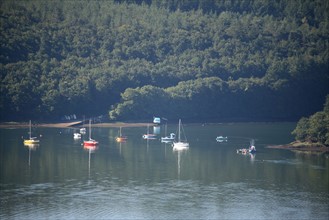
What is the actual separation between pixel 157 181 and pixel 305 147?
3633 centimetres

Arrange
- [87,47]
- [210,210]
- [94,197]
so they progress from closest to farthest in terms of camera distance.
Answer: [210,210], [94,197], [87,47]

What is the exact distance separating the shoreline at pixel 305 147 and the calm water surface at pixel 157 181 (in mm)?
3408

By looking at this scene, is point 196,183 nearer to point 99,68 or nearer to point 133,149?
point 133,149

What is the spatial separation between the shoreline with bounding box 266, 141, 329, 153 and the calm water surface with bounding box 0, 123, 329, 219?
11.2ft

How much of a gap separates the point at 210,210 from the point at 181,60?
12499 cm

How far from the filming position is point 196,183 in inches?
3467

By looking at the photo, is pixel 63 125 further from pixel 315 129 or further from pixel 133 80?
pixel 315 129

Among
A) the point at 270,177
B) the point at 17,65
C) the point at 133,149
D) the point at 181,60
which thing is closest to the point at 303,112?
the point at 181,60

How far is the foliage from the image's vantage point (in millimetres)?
116188

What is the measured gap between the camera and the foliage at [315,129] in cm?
11619

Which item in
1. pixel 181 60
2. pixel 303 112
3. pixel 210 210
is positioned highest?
pixel 181 60

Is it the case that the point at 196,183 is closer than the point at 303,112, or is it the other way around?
the point at 196,183

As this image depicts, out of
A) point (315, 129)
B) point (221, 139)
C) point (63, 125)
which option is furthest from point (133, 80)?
point (315, 129)

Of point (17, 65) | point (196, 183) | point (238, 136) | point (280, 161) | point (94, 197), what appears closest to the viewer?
point (94, 197)
